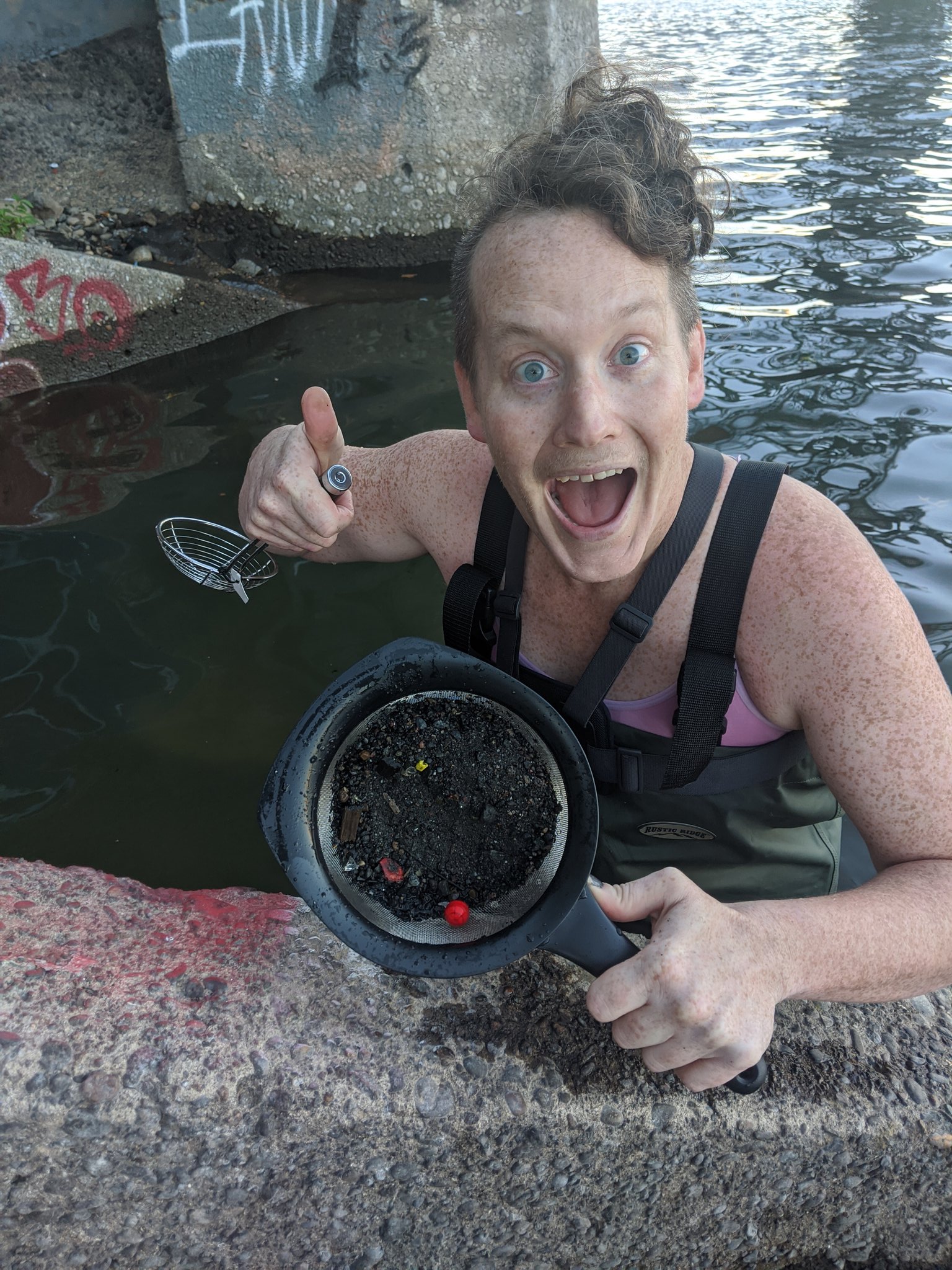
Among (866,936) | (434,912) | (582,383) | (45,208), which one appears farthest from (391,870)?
(45,208)

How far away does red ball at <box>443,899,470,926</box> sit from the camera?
5.02ft

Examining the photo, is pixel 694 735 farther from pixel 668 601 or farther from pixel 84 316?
pixel 84 316

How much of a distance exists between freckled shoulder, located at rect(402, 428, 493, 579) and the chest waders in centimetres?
13

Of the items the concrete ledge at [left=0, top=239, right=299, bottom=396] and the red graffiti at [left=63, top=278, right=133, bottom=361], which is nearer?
the concrete ledge at [left=0, top=239, right=299, bottom=396]

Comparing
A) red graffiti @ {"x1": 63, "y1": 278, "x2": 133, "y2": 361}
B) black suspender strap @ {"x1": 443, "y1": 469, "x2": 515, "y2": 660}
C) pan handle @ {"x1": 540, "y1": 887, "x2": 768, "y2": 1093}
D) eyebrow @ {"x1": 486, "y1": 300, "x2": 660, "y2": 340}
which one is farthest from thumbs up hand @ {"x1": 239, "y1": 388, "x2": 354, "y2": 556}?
red graffiti @ {"x1": 63, "y1": 278, "x2": 133, "y2": 361}

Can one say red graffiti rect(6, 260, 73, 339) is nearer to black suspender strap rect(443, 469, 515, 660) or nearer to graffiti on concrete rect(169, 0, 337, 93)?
graffiti on concrete rect(169, 0, 337, 93)

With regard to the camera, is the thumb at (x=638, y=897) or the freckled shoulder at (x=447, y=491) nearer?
the thumb at (x=638, y=897)

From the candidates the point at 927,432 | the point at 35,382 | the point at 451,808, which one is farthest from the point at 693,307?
the point at 35,382

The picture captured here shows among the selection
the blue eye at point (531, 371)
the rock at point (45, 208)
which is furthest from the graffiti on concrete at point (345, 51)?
the blue eye at point (531, 371)

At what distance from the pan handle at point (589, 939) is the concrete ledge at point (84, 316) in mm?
4919

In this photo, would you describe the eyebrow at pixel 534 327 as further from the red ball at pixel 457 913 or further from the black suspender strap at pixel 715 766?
the red ball at pixel 457 913

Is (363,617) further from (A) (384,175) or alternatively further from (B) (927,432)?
(A) (384,175)

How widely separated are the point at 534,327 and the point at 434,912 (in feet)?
3.48

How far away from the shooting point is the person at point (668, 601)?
4.83 feet
